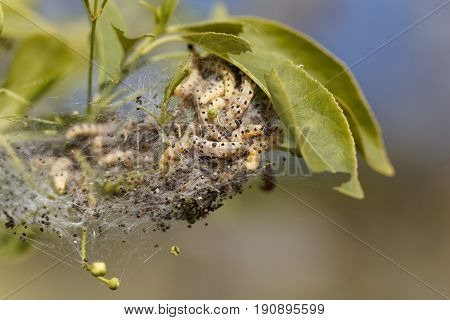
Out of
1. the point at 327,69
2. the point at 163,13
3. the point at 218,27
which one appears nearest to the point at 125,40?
the point at 163,13

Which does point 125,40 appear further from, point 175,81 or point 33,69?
point 33,69

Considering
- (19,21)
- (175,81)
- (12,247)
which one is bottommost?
(12,247)

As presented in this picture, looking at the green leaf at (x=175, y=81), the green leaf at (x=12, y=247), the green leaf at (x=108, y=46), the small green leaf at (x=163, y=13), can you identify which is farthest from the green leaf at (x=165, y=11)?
the green leaf at (x=12, y=247)

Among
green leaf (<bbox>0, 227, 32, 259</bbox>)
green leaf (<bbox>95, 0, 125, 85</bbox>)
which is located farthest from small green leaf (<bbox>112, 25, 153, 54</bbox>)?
green leaf (<bbox>0, 227, 32, 259</bbox>)

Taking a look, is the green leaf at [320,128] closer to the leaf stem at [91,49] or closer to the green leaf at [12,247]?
the leaf stem at [91,49]

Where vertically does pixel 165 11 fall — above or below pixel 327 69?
above

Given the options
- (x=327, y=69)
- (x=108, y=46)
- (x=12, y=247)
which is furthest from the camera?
(x=12, y=247)
